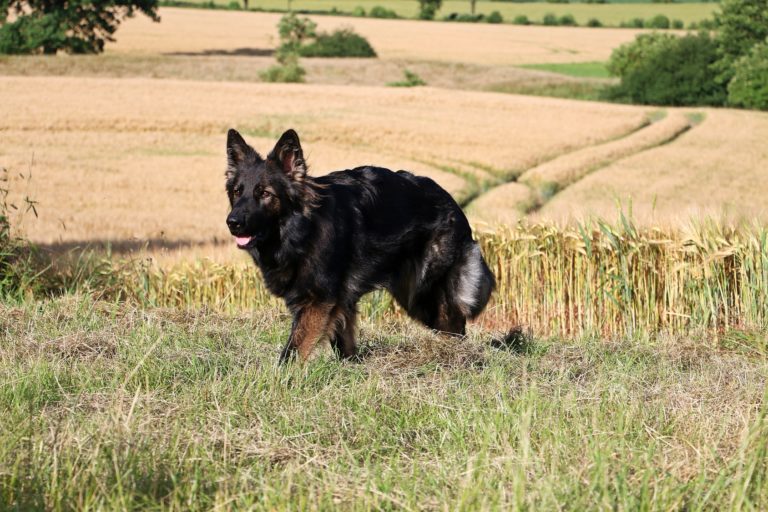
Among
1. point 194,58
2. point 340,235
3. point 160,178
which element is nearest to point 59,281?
point 340,235

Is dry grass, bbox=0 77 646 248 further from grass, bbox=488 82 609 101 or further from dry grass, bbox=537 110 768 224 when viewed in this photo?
grass, bbox=488 82 609 101

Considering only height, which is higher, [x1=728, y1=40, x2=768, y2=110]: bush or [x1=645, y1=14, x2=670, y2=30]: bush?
[x1=645, y1=14, x2=670, y2=30]: bush

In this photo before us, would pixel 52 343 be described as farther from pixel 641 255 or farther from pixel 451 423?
pixel 641 255

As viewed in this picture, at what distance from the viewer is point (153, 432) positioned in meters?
4.77

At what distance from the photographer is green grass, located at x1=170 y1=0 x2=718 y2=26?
101938 mm

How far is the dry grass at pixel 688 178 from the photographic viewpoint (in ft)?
74.7

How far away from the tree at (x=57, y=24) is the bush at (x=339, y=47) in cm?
1452

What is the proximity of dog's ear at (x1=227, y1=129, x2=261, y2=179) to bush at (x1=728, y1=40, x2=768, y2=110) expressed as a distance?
147 ft

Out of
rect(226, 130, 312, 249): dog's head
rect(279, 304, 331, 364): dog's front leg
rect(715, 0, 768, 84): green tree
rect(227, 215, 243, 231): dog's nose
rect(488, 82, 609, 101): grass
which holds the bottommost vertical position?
rect(488, 82, 609, 101): grass

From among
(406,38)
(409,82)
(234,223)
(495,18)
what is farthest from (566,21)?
(234,223)

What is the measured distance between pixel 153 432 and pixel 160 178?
1893 centimetres

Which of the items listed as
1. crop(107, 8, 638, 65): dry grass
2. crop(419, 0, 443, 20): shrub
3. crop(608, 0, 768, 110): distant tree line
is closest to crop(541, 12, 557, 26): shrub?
crop(107, 8, 638, 65): dry grass

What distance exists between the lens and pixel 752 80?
47.3 meters

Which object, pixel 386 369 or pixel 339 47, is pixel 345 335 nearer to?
pixel 386 369
